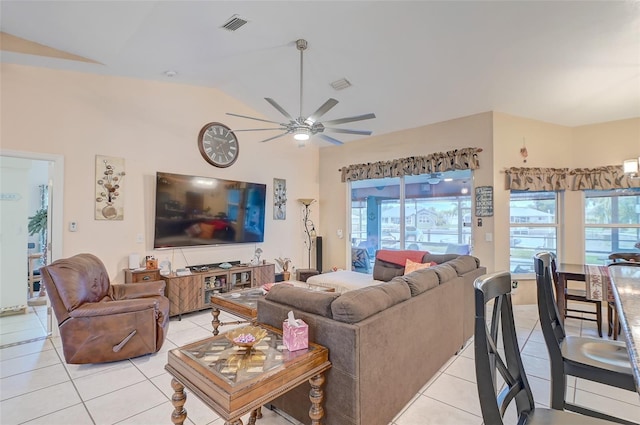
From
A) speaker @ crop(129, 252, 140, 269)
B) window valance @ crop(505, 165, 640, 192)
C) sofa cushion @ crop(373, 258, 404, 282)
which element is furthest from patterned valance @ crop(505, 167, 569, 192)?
speaker @ crop(129, 252, 140, 269)

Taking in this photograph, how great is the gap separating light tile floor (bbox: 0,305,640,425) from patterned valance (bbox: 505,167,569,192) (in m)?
2.44

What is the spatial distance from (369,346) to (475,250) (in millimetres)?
3721

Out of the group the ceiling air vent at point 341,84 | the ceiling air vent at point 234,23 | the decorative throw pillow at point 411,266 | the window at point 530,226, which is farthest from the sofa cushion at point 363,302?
the window at point 530,226

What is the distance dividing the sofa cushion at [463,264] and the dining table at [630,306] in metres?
1.22

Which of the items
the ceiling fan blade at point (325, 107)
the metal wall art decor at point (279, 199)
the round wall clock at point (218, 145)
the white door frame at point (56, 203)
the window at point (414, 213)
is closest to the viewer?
the ceiling fan blade at point (325, 107)

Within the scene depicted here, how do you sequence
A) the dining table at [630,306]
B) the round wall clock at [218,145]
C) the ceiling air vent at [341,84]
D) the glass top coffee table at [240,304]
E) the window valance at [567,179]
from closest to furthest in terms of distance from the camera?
the dining table at [630,306] < the glass top coffee table at [240,304] < the ceiling air vent at [341,84] < the window valance at [567,179] < the round wall clock at [218,145]

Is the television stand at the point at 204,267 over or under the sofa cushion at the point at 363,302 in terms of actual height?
under

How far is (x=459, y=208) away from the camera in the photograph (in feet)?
17.2

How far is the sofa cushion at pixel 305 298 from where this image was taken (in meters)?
2.02

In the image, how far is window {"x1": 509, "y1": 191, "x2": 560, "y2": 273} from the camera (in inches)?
199

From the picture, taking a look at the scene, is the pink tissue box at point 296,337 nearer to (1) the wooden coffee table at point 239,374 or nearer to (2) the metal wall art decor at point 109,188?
(1) the wooden coffee table at point 239,374

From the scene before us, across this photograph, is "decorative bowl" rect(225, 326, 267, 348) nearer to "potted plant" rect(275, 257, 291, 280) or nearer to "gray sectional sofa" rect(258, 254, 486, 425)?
"gray sectional sofa" rect(258, 254, 486, 425)

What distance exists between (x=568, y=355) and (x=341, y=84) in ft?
13.0

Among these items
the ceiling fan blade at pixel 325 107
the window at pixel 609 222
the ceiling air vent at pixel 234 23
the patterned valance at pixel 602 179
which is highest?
the ceiling air vent at pixel 234 23
